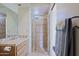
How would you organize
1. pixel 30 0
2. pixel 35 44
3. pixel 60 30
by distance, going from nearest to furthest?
pixel 30 0
pixel 60 30
pixel 35 44

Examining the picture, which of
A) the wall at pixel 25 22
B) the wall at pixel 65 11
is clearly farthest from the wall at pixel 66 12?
the wall at pixel 25 22

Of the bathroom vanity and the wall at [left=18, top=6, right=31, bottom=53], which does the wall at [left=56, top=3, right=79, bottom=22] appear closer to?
the wall at [left=18, top=6, right=31, bottom=53]

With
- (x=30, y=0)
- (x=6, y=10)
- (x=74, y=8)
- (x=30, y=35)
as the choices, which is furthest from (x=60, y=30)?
(x=6, y=10)

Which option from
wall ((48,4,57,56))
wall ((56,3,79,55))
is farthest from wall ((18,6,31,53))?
wall ((56,3,79,55))

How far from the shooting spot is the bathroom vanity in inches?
46.4

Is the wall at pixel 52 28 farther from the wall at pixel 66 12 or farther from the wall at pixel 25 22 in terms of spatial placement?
the wall at pixel 25 22

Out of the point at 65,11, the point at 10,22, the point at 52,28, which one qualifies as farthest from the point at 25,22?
the point at 65,11

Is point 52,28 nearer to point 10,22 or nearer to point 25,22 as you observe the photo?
point 25,22

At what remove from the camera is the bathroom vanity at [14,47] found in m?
1.18

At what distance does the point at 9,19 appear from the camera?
5.42ft

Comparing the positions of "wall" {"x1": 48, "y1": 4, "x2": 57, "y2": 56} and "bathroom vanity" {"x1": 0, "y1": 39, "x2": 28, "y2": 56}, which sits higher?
"wall" {"x1": 48, "y1": 4, "x2": 57, "y2": 56}

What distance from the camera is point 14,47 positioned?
4.39 ft

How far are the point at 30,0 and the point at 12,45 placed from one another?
23.4 inches

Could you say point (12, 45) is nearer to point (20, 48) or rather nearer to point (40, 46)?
point (20, 48)
